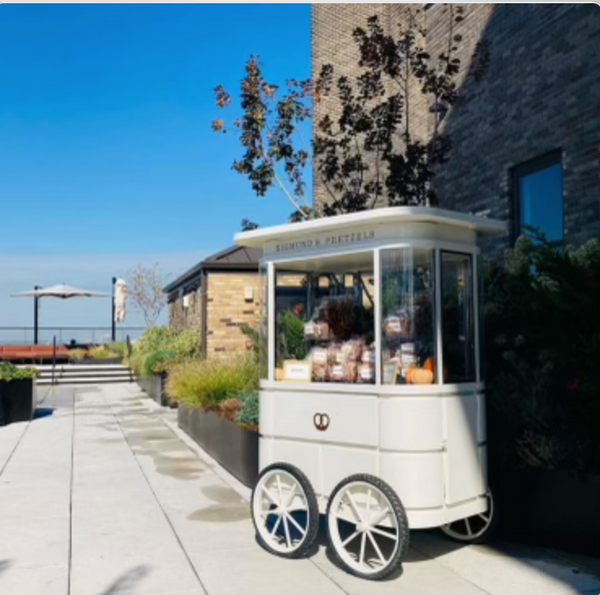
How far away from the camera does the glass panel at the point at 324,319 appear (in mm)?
4938

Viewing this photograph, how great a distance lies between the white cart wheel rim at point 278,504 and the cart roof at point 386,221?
5.65 feet

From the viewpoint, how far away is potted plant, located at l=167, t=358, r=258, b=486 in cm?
730

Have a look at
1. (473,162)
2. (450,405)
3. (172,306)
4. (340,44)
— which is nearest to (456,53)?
(473,162)

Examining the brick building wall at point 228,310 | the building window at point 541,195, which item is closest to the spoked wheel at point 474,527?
the building window at point 541,195

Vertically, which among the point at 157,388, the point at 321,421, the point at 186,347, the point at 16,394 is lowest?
the point at 157,388

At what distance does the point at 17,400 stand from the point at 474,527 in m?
9.19

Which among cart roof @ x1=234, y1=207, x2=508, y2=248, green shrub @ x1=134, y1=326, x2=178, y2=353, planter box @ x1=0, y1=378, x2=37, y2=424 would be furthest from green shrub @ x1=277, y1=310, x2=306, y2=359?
green shrub @ x1=134, y1=326, x2=178, y2=353

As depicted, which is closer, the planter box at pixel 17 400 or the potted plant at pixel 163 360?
the planter box at pixel 17 400

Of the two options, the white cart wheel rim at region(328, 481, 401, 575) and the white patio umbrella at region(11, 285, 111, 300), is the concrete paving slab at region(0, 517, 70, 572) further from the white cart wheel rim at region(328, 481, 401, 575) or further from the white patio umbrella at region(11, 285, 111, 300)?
the white patio umbrella at region(11, 285, 111, 300)

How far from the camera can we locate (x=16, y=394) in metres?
11.9

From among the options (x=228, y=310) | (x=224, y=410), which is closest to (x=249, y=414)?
(x=224, y=410)

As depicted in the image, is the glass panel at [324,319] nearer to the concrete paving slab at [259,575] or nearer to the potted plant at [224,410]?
the concrete paving slab at [259,575]

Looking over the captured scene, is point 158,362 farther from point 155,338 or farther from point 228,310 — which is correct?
point 155,338

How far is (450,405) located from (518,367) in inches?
41.0
